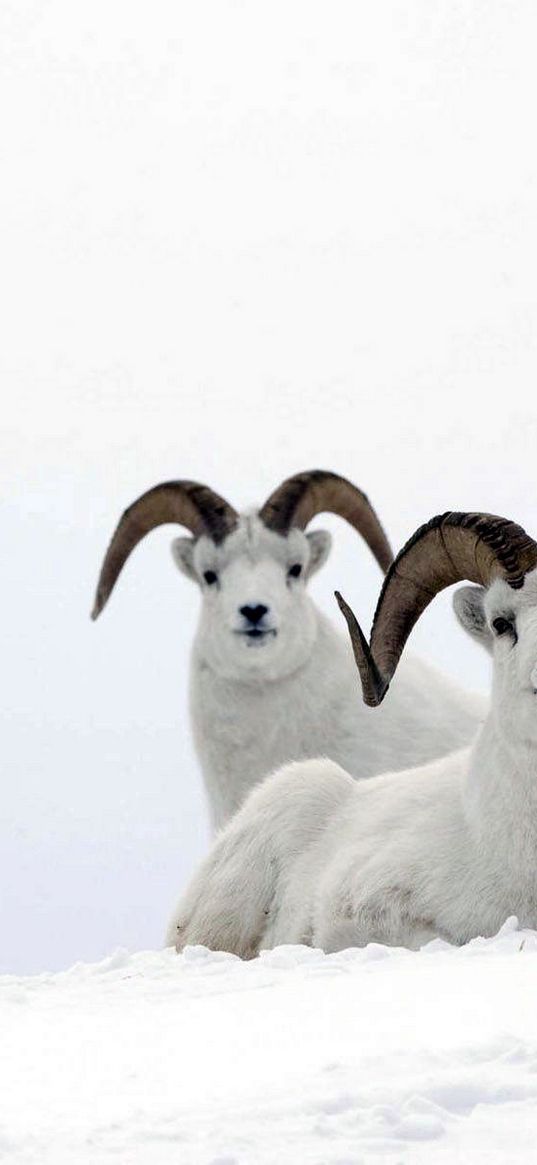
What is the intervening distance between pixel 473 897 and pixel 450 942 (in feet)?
0.72

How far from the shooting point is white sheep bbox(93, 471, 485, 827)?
1402cm

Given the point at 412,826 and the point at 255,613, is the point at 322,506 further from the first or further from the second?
the point at 412,826

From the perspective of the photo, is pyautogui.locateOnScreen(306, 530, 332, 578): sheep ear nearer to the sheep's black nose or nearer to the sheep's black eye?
the sheep's black nose

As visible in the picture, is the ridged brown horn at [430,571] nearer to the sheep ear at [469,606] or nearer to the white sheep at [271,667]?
the sheep ear at [469,606]

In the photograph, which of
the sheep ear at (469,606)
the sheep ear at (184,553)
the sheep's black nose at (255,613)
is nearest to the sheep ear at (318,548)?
the sheep ear at (184,553)

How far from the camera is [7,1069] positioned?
16.0 feet

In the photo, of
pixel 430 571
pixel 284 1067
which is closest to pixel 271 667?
pixel 430 571

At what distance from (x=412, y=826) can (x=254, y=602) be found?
560cm

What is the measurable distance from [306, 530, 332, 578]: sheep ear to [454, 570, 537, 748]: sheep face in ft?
22.1

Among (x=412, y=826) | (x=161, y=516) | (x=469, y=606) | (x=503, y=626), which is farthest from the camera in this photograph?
(x=161, y=516)

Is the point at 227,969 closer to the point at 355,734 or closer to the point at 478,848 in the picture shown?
the point at 478,848

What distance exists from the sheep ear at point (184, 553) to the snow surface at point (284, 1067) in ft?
28.6

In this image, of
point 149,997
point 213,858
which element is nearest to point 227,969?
point 149,997

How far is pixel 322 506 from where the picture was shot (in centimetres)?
1547
